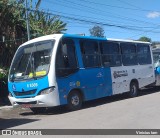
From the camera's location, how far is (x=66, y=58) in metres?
12.8

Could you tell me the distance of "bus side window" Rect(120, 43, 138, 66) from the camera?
648 inches

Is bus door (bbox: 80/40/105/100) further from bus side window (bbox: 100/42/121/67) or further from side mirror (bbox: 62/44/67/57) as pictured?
side mirror (bbox: 62/44/67/57)

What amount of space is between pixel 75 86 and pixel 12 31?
466 inches

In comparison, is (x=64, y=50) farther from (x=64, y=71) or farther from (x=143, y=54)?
(x=143, y=54)

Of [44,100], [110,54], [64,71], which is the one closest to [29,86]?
[44,100]

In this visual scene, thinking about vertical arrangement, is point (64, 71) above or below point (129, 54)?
below

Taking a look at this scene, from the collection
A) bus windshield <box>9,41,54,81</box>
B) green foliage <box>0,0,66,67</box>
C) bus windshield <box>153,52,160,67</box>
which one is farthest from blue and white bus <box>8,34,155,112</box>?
green foliage <box>0,0,66,67</box>

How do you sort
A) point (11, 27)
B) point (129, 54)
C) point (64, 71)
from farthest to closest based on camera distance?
point (11, 27)
point (129, 54)
point (64, 71)

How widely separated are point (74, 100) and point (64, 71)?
1242 millimetres

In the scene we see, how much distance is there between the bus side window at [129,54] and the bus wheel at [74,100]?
12.8 feet

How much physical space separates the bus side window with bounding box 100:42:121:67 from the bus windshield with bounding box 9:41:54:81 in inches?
121

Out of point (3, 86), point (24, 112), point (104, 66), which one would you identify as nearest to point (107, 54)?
point (104, 66)

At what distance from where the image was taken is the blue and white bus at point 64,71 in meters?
12.3

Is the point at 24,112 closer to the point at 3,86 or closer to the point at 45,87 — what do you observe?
the point at 45,87
